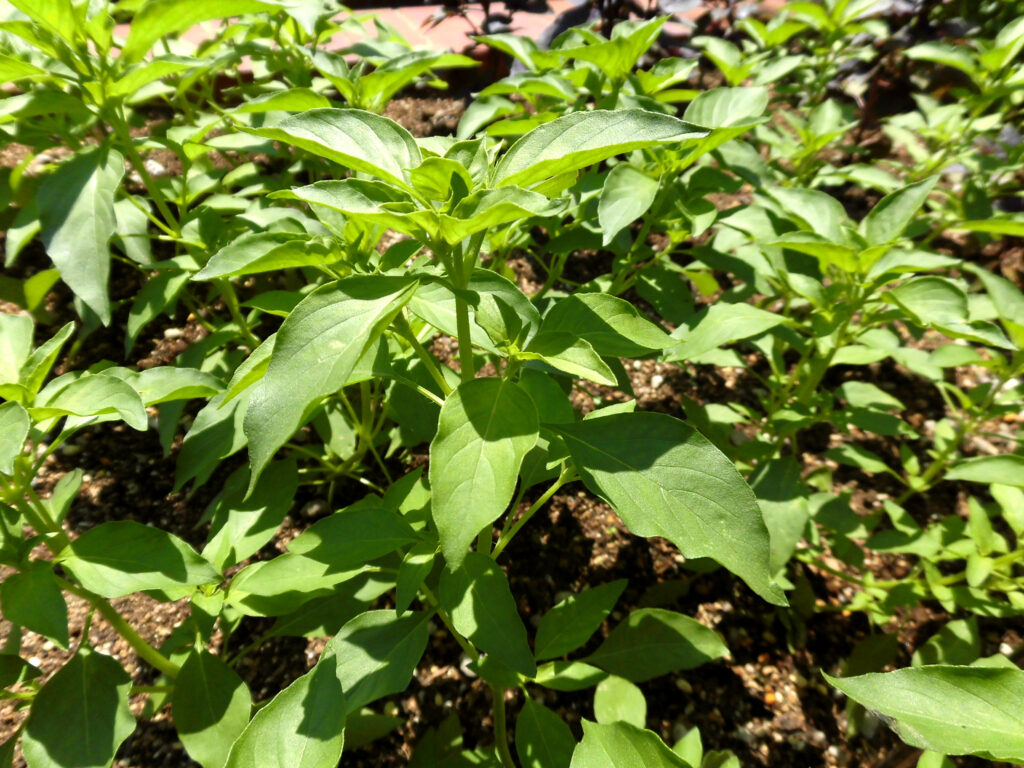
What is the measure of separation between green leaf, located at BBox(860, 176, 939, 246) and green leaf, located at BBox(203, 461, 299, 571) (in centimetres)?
158

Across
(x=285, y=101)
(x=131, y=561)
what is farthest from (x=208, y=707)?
(x=285, y=101)

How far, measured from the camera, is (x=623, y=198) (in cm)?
154

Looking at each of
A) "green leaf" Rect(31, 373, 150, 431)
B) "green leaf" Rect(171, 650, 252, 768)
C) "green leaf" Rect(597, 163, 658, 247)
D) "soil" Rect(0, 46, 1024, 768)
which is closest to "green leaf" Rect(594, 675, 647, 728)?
"soil" Rect(0, 46, 1024, 768)

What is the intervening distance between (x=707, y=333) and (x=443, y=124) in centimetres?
244

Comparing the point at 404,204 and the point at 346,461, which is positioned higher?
the point at 404,204

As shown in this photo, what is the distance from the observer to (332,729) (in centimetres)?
95

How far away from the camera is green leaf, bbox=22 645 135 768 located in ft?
3.99

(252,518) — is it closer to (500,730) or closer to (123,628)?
(123,628)

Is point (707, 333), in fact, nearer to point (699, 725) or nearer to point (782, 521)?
point (782, 521)

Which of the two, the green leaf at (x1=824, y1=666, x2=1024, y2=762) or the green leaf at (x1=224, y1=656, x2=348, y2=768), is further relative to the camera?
the green leaf at (x1=224, y1=656, x2=348, y2=768)

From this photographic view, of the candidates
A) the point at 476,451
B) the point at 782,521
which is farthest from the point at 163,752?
the point at 782,521

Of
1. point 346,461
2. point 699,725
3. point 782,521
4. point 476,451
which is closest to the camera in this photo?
point 476,451

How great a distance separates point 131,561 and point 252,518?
301 mm

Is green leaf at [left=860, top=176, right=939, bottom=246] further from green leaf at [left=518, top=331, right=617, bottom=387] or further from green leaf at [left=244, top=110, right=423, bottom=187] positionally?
green leaf at [left=244, top=110, right=423, bottom=187]
